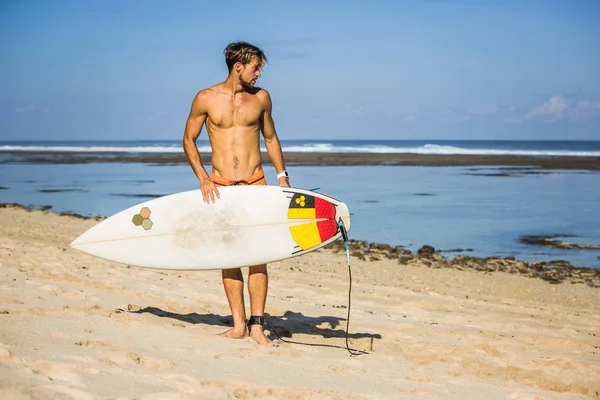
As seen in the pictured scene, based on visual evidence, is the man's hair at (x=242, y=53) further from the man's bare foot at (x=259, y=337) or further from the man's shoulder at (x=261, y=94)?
the man's bare foot at (x=259, y=337)

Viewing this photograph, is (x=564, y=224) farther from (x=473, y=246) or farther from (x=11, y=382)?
(x=11, y=382)

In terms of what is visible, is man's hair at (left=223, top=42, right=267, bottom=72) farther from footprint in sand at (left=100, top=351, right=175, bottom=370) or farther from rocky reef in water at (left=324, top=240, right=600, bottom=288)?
rocky reef in water at (left=324, top=240, right=600, bottom=288)

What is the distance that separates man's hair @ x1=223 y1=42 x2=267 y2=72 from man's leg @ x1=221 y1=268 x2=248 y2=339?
1431 millimetres

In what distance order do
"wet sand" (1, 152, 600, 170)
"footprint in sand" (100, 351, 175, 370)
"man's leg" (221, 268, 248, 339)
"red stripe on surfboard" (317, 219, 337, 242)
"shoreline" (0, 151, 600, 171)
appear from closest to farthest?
"footprint in sand" (100, 351, 175, 370)
"man's leg" (221, 268, 248, 339)
"red stripe on surfboard" (317, 219, 337, 242)
"shoreline" (0, 151, 600, 171)
"wet sand" (1, 152, 600, 170)

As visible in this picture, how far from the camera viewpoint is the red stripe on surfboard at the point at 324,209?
15.8 ft

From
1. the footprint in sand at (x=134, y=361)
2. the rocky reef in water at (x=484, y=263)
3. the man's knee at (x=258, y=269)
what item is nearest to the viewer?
the footprint in sand at (x=134, y=361)

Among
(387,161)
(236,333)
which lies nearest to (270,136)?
(236,333)

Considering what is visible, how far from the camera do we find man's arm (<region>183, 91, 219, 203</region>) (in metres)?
4.59

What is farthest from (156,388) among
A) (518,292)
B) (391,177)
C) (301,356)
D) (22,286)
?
(391,177)

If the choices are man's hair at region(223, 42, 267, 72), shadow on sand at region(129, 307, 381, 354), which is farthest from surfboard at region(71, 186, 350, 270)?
man's hair at region(223, 42, 267, 72)

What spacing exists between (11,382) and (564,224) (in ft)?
38.8

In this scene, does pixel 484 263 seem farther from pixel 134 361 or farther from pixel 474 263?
pixel 134 361

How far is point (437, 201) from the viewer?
16.5 m

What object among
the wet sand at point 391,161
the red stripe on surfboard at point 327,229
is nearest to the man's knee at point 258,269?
the red stripe on surfboard at point 327,229
